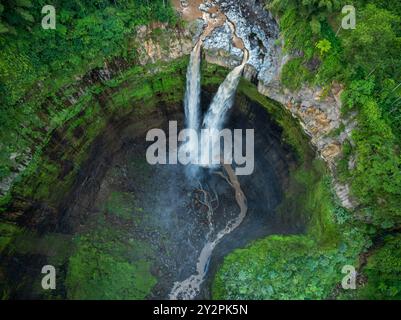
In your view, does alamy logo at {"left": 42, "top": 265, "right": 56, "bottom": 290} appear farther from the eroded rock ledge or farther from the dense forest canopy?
the eroded rock ledge

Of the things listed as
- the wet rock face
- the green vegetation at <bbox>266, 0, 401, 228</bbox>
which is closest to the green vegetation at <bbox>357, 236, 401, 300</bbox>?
the green vegetation at <bbox>266, 0, 401, 228</bbox>

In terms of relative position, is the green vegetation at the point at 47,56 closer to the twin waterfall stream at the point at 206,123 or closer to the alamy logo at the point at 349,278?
the twin waterfall stream at the point at 206,123

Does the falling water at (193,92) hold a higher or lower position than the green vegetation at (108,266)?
higher

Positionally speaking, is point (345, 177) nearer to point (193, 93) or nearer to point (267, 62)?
point (267, 62)

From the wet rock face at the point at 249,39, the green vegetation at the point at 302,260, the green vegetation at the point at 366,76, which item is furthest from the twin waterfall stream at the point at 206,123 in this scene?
the green vegetation at the point at 366,76

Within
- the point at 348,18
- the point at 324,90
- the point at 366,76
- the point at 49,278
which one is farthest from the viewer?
the point at 49,278

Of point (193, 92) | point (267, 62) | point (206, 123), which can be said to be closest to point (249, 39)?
A: point (267, 62)

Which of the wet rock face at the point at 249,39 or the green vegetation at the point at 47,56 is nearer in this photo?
the green vegetation at the point at 47,56
